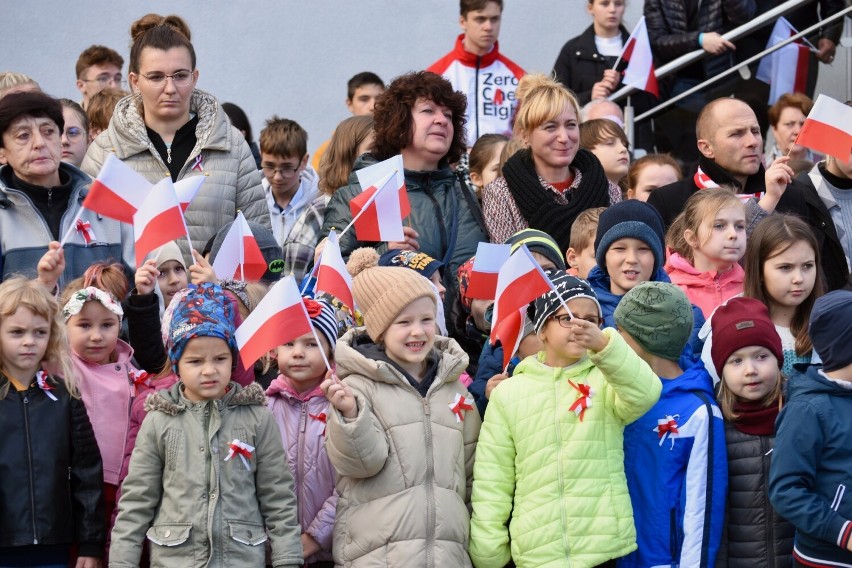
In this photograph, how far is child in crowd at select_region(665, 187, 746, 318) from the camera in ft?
21.3

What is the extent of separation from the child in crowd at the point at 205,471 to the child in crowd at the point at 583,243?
1.75 meters

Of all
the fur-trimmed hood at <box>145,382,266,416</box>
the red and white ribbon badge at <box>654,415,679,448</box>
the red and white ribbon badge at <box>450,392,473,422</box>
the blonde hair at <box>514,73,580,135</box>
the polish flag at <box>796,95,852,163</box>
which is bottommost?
the red and white ribbon badge at <box>654,415,679,448</box>

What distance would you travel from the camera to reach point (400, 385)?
552 centimetres

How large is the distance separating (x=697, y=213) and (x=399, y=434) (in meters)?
1.92

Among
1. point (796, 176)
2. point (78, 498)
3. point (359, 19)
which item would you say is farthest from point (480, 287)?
point (359, 19)

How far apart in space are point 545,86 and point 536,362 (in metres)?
2.11

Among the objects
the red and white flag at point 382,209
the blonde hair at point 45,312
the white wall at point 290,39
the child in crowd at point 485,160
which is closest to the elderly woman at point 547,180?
the red and white flag at point 382,209

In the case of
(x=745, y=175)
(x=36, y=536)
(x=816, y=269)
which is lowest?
(x=36, y=536)

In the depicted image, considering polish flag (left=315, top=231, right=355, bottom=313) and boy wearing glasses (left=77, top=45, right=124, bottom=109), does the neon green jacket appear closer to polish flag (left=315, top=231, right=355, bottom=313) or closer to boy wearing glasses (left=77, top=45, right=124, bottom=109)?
polish flag (left=315, top=231, right=355, bottom=313)

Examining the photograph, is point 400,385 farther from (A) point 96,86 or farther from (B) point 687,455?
(A) point 96,86

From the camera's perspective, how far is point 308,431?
5785 millimetres

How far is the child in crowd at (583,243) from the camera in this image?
6547 millimetres

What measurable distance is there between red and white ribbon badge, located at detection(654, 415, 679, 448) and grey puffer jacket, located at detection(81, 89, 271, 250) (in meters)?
2.54

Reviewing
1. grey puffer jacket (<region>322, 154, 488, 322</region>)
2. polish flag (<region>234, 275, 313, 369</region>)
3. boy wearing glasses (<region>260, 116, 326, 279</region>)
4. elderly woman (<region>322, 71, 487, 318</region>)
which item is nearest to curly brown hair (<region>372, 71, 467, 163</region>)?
elderly woman (<region>322, 71, 487, 318</region>)
